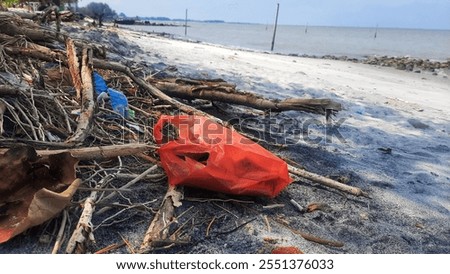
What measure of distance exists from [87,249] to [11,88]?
1448 millimetres

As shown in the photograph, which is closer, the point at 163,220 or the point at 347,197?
the point at 163,220

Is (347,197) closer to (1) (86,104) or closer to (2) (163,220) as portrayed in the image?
(2) (163,220)

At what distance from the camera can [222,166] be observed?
222 centimetres

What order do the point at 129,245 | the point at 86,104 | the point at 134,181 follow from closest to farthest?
the point at 129,245 < the point at 134,181 < the point at 86,104

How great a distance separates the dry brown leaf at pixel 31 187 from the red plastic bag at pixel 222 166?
0.63m

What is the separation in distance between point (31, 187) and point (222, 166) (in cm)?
109

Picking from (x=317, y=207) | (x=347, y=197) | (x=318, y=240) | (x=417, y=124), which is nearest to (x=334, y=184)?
(x=347, y=197)

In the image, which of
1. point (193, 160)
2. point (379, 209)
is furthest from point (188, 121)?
point (379, 209)

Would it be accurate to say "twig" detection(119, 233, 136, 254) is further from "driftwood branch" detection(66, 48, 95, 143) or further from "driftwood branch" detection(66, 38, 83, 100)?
"driftwood branch" detection(66, 38, 83, 100)

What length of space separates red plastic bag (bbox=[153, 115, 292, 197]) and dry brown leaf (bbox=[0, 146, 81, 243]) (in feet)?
2.07

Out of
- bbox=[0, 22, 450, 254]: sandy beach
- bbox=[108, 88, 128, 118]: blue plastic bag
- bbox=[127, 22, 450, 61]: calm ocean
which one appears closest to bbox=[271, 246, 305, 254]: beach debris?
bbox=[0, 22, 450, 254]: sandy beach

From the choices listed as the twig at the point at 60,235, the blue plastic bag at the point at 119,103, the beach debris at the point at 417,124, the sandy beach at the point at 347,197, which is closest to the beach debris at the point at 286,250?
the sandy beach at the point at 347,197

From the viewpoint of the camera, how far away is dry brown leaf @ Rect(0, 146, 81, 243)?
1.70 meters

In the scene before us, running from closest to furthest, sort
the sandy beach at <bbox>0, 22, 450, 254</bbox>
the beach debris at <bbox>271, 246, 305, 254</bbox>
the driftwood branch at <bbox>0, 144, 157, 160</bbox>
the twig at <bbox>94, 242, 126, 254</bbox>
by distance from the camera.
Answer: the twig at <bbox>94, 242, 126, 254</bbox> → the beach debris at <bbox>271, 246, 305, 254</bbox> → the sandy beach at <bbox>0, 22, 450, 254</bbox> → the driftwood branch at <bbox>0, 144, 157, 160</bbox>
